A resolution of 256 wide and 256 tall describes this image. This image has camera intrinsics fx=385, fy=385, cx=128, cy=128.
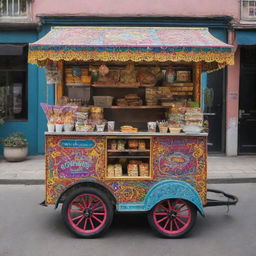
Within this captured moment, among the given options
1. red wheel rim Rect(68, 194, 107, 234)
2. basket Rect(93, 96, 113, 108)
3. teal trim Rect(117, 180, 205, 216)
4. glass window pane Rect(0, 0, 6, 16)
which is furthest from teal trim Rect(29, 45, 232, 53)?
glass window pane Rect(0, 0, 6, 16)

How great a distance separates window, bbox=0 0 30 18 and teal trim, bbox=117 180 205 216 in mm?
8010

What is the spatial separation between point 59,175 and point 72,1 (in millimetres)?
7243

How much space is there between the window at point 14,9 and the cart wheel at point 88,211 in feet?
25.3

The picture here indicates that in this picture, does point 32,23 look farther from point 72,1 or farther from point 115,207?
point 115,207

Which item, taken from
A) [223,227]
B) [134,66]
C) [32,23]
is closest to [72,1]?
[32,23]

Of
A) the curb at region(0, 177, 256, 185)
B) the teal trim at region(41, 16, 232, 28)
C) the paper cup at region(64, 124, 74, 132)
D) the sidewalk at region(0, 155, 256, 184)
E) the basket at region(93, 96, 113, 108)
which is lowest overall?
the curb at region(0, 177, 256, 185)

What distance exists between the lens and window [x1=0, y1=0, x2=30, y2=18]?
36.8 ft

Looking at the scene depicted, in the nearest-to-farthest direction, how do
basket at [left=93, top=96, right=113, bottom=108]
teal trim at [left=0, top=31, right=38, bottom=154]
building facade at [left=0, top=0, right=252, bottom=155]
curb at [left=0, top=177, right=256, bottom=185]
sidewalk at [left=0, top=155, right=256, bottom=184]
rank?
basket at [left=93, top=96, right=113, bottom=108]
curb at [left=0, top=177, right=256, bottom=185]
sidewalk at [left=0, top=155, right=256, bottom=184]
building facade at [left=0, top=0, right=252, bottom=155]
teal trim at [left=0, top=31, right=38, bottom=154]

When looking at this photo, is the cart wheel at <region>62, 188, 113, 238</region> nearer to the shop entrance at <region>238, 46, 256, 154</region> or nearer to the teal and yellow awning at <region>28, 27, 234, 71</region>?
the teal and yellow awning at <region>28, 27, 234, 71</region>

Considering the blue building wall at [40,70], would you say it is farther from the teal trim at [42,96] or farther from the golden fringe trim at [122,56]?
the golden fringe trim at [122,56]

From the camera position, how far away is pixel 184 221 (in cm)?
552

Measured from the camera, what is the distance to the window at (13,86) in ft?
37.3

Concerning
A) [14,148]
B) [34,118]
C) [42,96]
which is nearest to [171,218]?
[14,148]

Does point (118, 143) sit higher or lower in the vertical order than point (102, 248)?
higher
